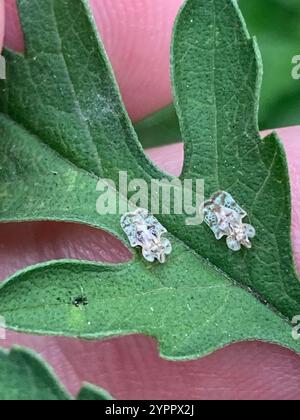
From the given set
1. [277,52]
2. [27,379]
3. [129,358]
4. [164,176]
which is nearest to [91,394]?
[27,379]

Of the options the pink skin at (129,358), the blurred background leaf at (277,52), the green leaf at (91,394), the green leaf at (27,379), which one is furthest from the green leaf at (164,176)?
the blurred background leaf at (277,52)

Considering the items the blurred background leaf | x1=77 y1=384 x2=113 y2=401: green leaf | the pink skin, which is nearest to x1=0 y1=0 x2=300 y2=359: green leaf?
x1=77 y1=384 x2=113 y2=401: green leaf

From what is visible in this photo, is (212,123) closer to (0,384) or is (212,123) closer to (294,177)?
(294,177)

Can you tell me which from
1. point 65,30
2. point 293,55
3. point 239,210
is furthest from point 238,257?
point 293,55

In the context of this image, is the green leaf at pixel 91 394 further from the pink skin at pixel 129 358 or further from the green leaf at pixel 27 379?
the pink skin at pixel 129 358

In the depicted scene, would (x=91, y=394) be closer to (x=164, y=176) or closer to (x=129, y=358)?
(x=164, y=176)

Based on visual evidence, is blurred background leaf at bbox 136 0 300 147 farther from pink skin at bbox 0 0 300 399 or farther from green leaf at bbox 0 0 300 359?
green leaf at bbox 0 0 300 359

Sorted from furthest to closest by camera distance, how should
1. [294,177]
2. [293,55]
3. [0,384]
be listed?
1. [293,55]
2. [294,177]
3. [0,384]
